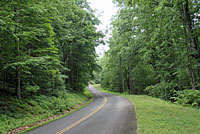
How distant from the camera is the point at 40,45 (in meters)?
12.2

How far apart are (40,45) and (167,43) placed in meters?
11.5

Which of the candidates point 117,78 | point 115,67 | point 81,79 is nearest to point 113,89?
point 117,78

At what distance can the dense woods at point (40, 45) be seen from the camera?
7.89m

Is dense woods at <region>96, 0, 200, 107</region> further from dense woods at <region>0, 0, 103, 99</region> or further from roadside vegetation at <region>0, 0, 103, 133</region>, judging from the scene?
roadside vegetation at <region>0, 0, 103, 133</region>

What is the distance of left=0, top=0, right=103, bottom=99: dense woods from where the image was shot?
25.9 ft

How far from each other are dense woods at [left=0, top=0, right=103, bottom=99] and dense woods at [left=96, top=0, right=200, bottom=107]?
247 inches

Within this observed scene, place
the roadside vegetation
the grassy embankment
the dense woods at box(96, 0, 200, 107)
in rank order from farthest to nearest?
the dense woods at box(96, 0, 200, 107) → the roadside vegetation → the grassy embankment

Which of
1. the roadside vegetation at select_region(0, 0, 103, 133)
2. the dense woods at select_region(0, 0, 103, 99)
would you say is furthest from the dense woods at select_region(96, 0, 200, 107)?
the roadside vegetation at select_region(0, 0, 103, 133)

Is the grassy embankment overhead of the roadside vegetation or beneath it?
beneath

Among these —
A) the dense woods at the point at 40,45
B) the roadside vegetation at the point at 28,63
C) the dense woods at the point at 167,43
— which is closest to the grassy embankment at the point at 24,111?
the roadside vegetation at the point at 28,63

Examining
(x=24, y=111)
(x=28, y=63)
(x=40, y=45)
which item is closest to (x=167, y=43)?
(x=28, y=63)

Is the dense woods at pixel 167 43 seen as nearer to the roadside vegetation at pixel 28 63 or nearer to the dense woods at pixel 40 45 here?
the dense woods at pixel 40 45

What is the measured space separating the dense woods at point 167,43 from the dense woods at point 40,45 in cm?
628

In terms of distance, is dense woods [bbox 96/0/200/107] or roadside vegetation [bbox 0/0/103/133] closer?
roadside vegetation [bbox 0/0/103/133]
